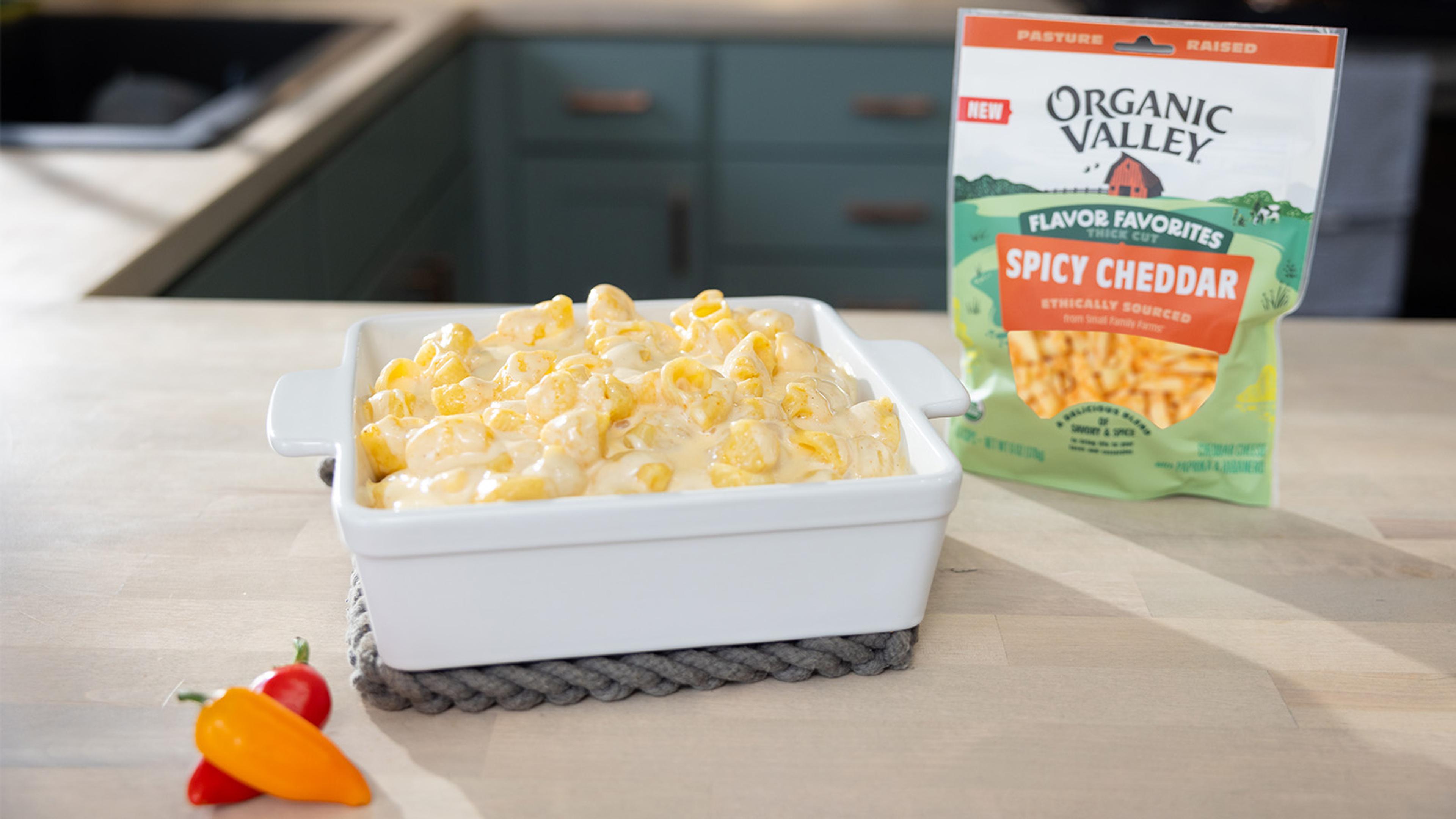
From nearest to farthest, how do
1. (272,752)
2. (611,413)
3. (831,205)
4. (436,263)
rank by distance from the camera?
(272,752) → (611,413) → (436,263) → (831,205)

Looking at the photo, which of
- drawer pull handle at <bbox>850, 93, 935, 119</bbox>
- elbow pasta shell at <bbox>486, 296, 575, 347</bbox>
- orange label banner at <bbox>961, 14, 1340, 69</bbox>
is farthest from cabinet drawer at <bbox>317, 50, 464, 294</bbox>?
orange label banner at <bbox>961, 14, 1340, 69</bbox>

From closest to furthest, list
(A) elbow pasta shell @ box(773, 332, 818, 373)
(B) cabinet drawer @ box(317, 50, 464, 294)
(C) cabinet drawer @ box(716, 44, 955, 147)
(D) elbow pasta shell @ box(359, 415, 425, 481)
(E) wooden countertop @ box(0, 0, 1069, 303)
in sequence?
(D) elbow pasta shell @ box(359, 415, 425, 481) → (A) elbow pasta shell @ box(773, 332, 818, 373) → (E) wooden countertop @ box(0, 0, 1069, 303) → (B) cabinet drawer @ box(317, 50, 464, 294) → (C) cabinet drawer @ box(716, 44, 955, 147)

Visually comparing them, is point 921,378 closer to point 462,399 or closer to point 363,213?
point 462,399

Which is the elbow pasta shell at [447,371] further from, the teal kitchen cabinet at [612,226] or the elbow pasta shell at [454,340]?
the teal kitchen cabinet at [612,226]

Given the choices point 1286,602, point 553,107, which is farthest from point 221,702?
point 553,107

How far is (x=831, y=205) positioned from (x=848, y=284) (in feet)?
0.65

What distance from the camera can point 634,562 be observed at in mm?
569

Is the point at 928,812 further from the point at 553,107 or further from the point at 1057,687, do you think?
the point at 553,107

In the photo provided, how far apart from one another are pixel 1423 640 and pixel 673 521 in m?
0.44

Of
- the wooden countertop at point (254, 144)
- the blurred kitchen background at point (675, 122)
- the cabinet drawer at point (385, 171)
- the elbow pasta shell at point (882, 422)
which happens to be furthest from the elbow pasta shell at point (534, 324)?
the blurred kitchen background at point (675, 122)

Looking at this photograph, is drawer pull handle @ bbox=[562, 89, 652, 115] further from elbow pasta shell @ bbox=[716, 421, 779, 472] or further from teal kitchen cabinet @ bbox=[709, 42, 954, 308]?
elbow pasta shell @ bbox=[716, 421, 779, 472]

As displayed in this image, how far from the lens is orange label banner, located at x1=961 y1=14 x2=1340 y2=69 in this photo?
0.75m

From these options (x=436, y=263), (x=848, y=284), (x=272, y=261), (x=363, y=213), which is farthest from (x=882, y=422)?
(x=848, y=284)

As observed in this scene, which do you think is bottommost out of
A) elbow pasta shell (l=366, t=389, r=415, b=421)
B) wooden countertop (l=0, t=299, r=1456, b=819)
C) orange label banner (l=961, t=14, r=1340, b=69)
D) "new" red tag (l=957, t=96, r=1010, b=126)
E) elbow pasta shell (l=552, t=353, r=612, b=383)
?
wooden countertop (l=0, t=299, r=1456, b=819)
